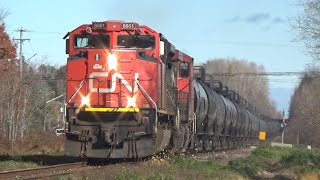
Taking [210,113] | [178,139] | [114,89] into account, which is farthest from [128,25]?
[210,113]

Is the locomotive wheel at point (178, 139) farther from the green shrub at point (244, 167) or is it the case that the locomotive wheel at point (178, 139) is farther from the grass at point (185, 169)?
the green shrub at point (244, 167)

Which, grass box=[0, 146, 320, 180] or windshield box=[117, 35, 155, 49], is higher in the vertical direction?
windshield box=[117, 35, 155, 49]

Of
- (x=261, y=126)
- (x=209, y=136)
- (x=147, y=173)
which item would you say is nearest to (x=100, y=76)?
(x=147, y=173)

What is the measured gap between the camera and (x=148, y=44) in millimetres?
16875

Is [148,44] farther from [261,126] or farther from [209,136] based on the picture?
[261,126]

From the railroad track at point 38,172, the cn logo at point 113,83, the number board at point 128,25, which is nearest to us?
the railroad track at point 38,172

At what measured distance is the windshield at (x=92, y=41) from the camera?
16.7 m

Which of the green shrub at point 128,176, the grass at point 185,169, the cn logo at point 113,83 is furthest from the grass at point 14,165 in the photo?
the green shrub at point 128,176

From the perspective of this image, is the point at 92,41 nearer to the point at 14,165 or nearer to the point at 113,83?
the point at 113,83

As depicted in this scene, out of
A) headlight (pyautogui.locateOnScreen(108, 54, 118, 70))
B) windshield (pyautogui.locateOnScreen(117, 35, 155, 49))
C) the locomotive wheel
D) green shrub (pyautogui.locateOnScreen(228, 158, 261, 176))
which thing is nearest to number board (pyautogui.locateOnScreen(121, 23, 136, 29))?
windshield (pyautogui.locateOnScreen(117, 35, 155, 49))

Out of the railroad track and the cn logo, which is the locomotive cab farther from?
the railroad track

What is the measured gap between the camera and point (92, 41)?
663 inches

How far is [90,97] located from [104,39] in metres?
1.98

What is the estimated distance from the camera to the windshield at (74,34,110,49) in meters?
16.7
